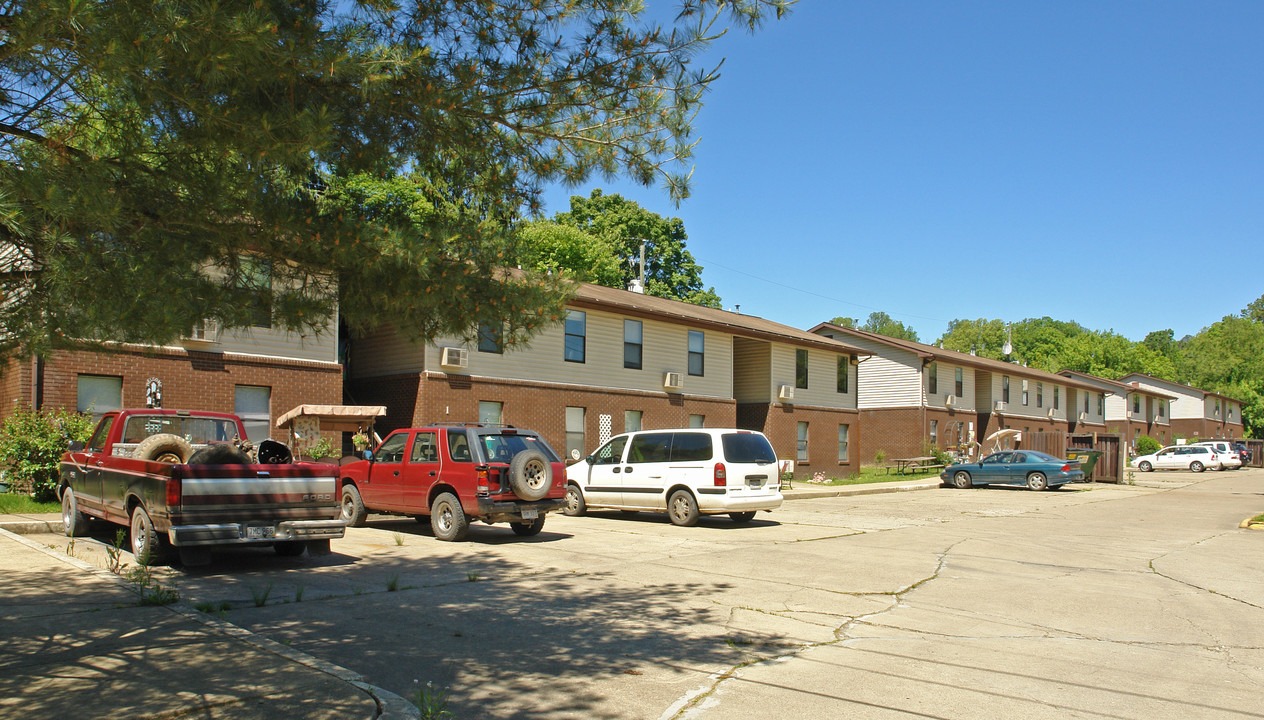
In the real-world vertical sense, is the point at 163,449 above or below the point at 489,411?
below

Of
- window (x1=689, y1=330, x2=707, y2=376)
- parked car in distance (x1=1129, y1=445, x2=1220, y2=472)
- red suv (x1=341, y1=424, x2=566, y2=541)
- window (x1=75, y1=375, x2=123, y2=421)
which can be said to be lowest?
parked car in distance (x1=1129, y1=445, x2=1220, y2=472)

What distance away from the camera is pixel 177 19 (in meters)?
4.84

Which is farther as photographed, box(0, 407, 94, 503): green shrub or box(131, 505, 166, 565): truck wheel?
box(0, 407, 94, 503): green shrub

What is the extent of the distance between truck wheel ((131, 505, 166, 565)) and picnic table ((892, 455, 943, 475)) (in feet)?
110

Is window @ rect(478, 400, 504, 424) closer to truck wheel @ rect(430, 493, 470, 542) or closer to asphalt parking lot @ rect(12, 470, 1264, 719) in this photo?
asphalt parking lot @ rect(12, 470, 1264, 719)

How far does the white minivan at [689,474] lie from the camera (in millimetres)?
16688

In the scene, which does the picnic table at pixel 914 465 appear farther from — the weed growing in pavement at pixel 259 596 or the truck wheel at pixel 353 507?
the weed growing in pavement at pixel 259 596

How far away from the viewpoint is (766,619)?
841 centimetres

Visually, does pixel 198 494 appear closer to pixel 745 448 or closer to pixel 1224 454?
pixel 745 448

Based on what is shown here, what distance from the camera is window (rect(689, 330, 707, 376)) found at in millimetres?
31531

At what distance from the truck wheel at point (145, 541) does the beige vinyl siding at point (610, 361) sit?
12.6m

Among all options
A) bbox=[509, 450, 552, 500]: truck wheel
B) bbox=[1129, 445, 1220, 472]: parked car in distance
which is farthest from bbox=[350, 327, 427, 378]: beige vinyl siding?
bbox=[1129, 445, 1220, 472]: parked car in distance

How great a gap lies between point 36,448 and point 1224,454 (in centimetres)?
6339

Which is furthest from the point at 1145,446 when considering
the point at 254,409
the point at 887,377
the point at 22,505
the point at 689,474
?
the point at 22,505
